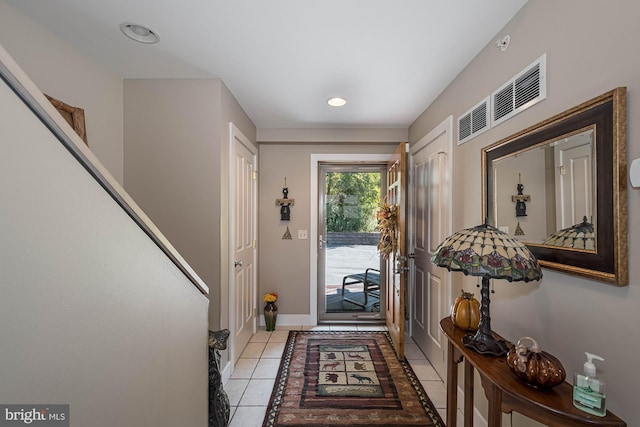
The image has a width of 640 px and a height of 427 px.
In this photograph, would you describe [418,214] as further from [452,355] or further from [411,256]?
[452,355]

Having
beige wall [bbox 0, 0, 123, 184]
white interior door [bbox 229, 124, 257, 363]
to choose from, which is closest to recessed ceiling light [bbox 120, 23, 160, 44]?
beige wall [bbox 0, 0, 123, 184]

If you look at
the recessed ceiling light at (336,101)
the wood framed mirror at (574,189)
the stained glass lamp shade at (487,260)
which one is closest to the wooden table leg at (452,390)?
the stained glass lamp shade at (487,260)

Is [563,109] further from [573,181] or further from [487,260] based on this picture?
[487,260]

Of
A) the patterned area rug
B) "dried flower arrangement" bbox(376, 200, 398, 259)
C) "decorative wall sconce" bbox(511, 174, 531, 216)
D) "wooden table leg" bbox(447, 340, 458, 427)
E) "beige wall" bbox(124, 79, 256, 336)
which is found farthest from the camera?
"dried flower arrangement" bbox(376, 200, 398, 259)

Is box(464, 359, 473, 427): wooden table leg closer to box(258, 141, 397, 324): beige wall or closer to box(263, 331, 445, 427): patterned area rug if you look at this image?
box(263, 331, 445, 427): patterned area rug

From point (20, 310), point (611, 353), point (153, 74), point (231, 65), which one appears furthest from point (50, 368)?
point (153, 74)

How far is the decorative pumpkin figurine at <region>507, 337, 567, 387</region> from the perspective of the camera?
3.19ft

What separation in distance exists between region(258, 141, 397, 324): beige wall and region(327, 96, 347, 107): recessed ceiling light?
2.96 ft

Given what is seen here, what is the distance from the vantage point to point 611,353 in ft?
3.10

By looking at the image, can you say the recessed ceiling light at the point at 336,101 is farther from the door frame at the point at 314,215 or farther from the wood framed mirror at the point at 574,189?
the wood framed mirror at the point at 574,189

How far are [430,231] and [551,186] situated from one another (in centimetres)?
148

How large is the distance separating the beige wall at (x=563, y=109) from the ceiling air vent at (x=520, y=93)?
3 cm

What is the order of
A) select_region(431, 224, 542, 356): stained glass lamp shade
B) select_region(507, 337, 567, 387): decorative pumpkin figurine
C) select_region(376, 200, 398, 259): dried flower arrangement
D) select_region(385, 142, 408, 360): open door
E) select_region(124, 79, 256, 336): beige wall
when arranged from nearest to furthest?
select_region(507, 337, 567, 387): decorative pumpkin figurine → select_region(431, 224, 542, 356): stained glass lamp shade → select_region(124, 79, 256, 336): beige wall → select_region(385, 142, 408, 360): open door → select_region(376, 200, 398, 259): dried flower arrangement

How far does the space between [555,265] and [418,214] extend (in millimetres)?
1817
